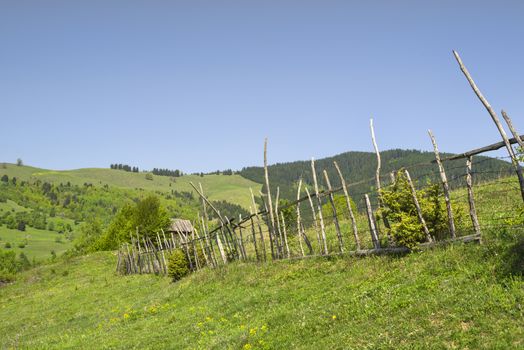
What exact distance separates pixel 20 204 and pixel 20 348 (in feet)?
596

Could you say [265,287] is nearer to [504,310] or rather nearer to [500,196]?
[504,310]

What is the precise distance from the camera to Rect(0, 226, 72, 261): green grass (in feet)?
429

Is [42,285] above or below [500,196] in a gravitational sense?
below

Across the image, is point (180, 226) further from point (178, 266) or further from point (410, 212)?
point (410, 212)

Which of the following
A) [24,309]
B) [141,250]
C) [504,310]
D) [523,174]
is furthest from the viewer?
[141,250]

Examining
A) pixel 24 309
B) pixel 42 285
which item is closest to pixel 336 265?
pixel 24 309

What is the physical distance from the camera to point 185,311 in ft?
54.9

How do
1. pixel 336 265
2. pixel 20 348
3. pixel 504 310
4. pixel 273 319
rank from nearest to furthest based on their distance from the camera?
pixel 504 310 → pixel 273 319 → pixel 336 265 → pixel 20 348

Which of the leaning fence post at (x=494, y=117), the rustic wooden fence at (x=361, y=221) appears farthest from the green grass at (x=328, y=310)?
the leaning fence post at (x=494, y=117)

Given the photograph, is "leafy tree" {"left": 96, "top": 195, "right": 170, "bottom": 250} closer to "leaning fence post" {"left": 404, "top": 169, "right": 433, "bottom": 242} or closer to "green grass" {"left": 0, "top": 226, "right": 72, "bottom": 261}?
"leaning fence post" {"left": 404, "top": 169, "right": 433, "bottom": 242}

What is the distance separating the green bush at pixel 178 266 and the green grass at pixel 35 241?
112083 millimetres

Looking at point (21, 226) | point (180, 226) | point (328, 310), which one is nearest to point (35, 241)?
point (21, 226)

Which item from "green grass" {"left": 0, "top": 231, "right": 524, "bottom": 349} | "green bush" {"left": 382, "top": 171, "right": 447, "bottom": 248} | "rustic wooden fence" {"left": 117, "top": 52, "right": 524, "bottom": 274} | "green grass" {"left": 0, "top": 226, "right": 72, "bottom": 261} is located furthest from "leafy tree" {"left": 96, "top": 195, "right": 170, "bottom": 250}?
"green grass" {"left": 0, "top": 226, "right": 72, "bottom": 261}

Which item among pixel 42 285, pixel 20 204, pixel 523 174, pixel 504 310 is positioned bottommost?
pixel 42 285
